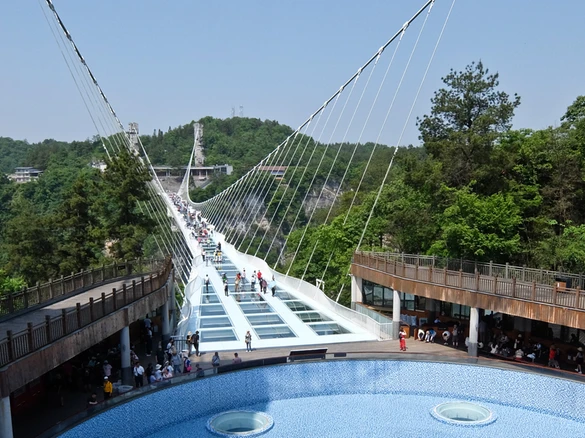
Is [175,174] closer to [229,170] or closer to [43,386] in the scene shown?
[229,170]

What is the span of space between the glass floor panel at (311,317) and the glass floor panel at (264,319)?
115 centimetres

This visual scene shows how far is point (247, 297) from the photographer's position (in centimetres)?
2988

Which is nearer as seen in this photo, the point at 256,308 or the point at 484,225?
the point at 484,225

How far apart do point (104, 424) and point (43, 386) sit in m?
3.38

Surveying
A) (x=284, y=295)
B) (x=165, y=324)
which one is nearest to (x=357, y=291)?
(x=284, y=295)

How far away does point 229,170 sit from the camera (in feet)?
497

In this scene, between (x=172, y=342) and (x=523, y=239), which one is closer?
(x=172, y=342)

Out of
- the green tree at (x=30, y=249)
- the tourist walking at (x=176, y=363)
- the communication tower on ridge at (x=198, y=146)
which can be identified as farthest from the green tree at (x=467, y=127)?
the communication tower on ridge at (x=198, y=146)

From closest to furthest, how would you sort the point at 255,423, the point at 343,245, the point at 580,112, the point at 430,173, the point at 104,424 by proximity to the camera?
the point at 104,424 < the point at 255,423 < the point at 430,173 < the point at 580,112 < the point at 343,245

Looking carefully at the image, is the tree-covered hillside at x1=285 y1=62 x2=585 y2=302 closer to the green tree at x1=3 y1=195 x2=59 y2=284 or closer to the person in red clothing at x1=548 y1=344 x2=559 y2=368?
the person in red clothing at x1=548 y1=344 x2=559 y2=368

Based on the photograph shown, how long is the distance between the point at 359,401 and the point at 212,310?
11.3 metres

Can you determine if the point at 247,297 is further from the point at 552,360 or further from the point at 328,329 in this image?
the point at 552,360

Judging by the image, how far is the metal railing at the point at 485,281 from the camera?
57.0 ft

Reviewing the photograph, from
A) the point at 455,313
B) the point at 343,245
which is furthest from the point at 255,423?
the point at 343,245
